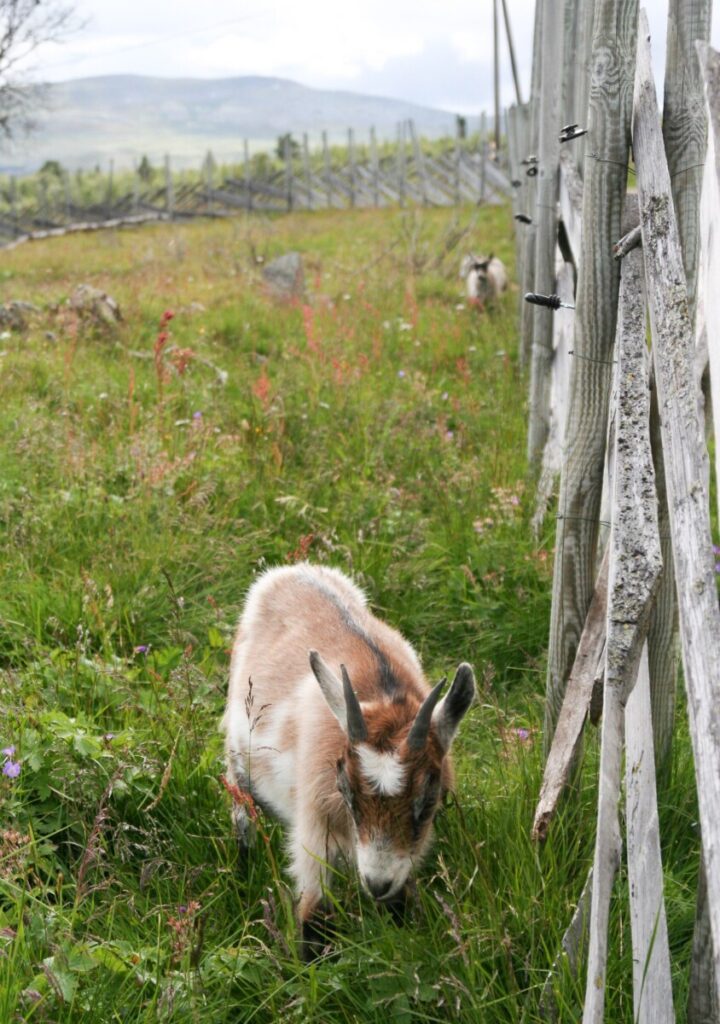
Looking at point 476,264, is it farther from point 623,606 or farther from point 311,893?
point 623,606

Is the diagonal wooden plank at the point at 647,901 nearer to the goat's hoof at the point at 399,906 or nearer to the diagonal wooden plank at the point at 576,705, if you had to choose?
the diagonal wooden plank at the point at 576,705

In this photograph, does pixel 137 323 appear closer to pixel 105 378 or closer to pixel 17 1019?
pixel 105 378

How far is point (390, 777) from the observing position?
262 centimetres

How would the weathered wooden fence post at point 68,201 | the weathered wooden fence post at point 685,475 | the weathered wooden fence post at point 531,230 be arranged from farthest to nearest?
the weathered wooden fence post at point 68,201, the weathered wooden fence post at point 531,230, the weathered wooden fence post at point 685,475

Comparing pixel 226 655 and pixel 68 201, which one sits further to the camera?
pixel 68 201

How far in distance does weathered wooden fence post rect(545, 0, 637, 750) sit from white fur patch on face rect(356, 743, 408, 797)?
21.9 inches

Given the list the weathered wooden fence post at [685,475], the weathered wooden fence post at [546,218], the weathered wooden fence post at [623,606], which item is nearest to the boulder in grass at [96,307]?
the weathered wooden fence post at [546,218]

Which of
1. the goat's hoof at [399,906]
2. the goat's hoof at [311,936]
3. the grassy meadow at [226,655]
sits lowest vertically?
the goat's hoof at [311,936]

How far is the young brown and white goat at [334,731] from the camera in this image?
2.63m

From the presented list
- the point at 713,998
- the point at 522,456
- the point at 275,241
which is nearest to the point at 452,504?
the point at 522,456

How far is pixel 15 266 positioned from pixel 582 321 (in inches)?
752

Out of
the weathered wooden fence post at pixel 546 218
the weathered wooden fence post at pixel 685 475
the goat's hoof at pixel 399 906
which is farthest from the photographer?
the weathered wooden fence post at pixel 546 218

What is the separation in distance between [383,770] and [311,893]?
0.56 m

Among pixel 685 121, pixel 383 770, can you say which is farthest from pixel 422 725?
pixel 685 121
